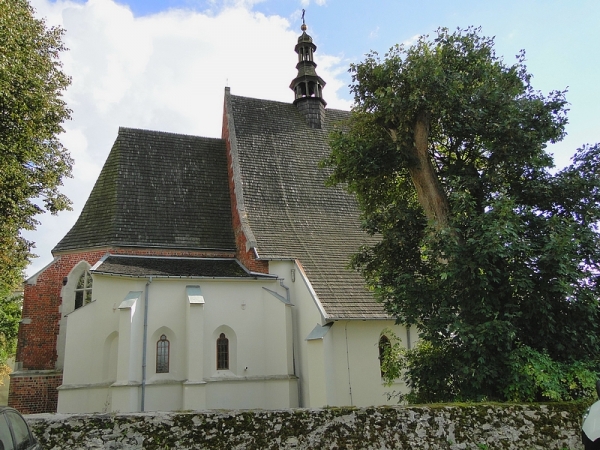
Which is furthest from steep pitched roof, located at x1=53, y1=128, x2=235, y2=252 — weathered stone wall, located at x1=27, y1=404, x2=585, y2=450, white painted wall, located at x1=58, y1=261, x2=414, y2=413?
weathered stone wall, located at x1=27, y1=404, x2=585, y2=450

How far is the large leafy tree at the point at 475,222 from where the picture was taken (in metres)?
7.48

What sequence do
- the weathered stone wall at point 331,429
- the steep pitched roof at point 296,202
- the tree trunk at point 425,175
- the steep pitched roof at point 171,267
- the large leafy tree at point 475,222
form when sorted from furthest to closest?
1. the steep pitched roof at point 296,202
2. the steep pitched roof at point 171,267
3. the tree trunk at point 425,175
4. the large leafy tree at point 475,222
5. the weathered stone wall at point 331,429

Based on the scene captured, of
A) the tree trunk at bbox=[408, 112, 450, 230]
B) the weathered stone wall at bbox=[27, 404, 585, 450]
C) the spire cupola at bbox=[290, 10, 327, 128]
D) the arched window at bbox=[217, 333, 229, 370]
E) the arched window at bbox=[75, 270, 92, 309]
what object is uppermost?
the spire cupola at bbox=[290, 10, 327, 128]

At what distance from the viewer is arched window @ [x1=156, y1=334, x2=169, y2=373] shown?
1324 centimetres

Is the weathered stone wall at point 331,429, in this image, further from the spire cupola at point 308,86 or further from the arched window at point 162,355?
the spire cupola at point 308,86

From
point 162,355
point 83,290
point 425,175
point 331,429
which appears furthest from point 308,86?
point 331,429

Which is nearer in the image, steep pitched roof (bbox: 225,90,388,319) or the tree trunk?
the tree trunk

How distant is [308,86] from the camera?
22359mm

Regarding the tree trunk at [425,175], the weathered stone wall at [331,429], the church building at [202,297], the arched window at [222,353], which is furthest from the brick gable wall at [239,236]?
the weathered stone wall at [331,429]

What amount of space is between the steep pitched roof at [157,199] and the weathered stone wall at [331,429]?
37.0 ft

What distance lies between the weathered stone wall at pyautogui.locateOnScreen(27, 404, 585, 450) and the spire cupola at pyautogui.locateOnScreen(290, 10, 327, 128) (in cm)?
1718

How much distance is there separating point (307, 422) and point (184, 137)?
55.3 ft

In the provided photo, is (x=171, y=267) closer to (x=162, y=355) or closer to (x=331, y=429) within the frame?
(x=162, y=355)

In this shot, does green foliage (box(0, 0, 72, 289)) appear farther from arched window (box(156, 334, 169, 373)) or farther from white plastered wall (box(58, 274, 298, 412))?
arched window (box(156, 334, 169, 373))
